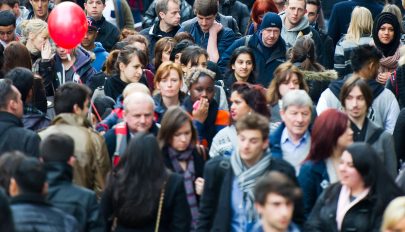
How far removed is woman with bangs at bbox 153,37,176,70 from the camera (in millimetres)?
15609

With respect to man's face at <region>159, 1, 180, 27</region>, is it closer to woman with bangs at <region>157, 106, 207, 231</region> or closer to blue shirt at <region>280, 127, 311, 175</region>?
blue shirt at <region>280, 127, 311, 175</region>

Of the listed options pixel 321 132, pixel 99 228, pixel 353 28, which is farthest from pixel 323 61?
pixel 99 228

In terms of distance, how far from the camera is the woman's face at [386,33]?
16.1 metres

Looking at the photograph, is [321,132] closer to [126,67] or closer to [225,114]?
[225,114]

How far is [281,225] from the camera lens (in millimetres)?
9211

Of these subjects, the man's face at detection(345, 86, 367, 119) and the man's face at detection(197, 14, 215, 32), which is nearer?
the man's face at detection(345, 86, 367, 119)

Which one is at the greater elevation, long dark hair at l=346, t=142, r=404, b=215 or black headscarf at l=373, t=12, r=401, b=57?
black headscarf at l=373, t=12, r=401, b=57

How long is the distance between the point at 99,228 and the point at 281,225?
5.00 ft

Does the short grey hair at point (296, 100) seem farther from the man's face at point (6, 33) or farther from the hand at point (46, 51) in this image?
the man's face at point (6, 33)

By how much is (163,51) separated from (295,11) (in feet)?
6.93

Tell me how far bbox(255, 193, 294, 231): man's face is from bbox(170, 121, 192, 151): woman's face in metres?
1.82

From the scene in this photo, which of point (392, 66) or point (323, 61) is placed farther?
point (323, 61)

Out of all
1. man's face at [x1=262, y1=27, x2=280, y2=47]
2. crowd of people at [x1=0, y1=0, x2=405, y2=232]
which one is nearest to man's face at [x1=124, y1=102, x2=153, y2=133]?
crowd of people at [x1=0, y1=0, x2=405, y2=232]

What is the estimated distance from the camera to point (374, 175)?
10094 millimetres
